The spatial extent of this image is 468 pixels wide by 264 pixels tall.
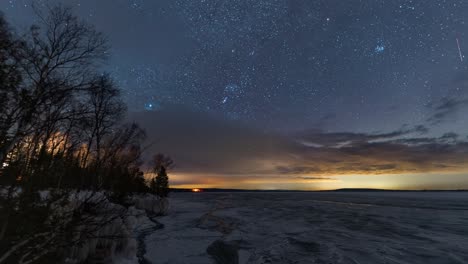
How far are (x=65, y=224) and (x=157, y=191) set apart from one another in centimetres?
4898

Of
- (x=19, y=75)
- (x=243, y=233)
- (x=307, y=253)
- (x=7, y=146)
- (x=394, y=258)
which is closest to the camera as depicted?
(x=7, y=146)

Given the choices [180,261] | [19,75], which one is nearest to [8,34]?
[19,75]

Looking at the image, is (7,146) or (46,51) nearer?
(7,146)

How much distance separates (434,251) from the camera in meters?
13.6

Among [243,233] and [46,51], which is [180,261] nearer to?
[243,233]

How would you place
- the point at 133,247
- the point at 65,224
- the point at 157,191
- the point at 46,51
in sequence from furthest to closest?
the point at 157,191
the point at 133,247
the point at 46,51
the point at 65,224

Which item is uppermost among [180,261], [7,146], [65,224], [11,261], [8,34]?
[8,34]

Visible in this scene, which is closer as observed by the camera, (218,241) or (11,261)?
(11,261)

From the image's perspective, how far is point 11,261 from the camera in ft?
18.1

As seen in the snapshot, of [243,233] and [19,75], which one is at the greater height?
[19,75]

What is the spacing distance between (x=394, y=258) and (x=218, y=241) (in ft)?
30.1

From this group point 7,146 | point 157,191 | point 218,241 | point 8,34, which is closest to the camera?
point 7,146

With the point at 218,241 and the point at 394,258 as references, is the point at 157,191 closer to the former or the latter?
the point at 218,241

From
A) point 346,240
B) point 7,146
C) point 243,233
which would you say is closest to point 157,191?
point 243,233
